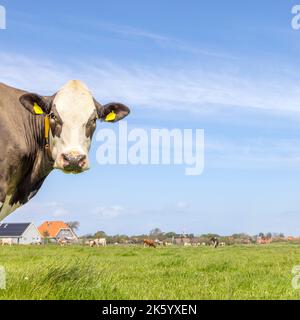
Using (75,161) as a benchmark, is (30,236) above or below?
below

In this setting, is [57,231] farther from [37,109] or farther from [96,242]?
[37,109]

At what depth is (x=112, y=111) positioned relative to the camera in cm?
918

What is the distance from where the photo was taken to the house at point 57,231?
360 ft

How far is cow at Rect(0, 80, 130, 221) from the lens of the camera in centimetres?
838

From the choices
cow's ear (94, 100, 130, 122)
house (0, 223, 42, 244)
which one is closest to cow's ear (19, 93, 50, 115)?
cow's ear (94, 100, 130, 122)

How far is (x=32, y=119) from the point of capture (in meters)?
9.26

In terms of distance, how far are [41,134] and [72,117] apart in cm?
99

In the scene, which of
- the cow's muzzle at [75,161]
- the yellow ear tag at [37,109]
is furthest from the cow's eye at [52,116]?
the cow's muzzle at [75,161]

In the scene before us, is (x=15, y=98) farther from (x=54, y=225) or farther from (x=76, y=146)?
(x=54, y=225)

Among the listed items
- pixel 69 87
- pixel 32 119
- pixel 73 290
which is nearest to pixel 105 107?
pixel 69 87

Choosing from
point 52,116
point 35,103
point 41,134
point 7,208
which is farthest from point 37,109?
point 7,208

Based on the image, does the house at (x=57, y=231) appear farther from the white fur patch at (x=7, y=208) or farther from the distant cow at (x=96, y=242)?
the white fur patch at (x=7, y=208)

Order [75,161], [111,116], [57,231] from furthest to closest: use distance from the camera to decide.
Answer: [57,231] < [111,116] < [75,161]
